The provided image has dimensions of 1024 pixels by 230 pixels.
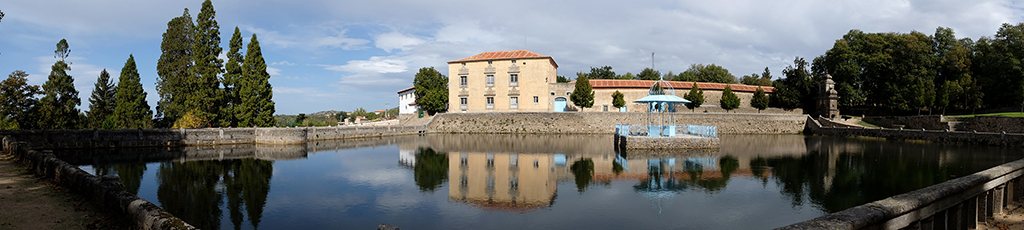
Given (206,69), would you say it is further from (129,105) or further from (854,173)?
(854,173)

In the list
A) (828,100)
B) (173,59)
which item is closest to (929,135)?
(828,100)

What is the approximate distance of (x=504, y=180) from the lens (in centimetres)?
1215

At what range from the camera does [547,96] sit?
38594 mm

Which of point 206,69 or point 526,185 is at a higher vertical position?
point 206,69

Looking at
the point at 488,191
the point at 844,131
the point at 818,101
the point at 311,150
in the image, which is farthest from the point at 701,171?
the point at 818,101

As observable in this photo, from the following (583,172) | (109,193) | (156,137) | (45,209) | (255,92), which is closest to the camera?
(109,193)

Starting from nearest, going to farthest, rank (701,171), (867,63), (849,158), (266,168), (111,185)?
(111,185), (701,171), (266,168), (849,158), (867,63)

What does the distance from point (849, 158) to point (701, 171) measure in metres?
7.35

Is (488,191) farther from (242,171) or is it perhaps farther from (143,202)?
(242,171)

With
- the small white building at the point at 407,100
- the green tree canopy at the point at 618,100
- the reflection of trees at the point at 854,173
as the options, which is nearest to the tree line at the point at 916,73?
the green tree canopy at the point at 618,100

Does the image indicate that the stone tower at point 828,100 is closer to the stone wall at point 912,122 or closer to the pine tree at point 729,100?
the stone wall at point 912,122

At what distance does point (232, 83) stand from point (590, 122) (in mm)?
23363

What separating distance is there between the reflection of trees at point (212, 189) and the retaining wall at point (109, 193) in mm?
1288

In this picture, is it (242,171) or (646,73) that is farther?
(646,73)
